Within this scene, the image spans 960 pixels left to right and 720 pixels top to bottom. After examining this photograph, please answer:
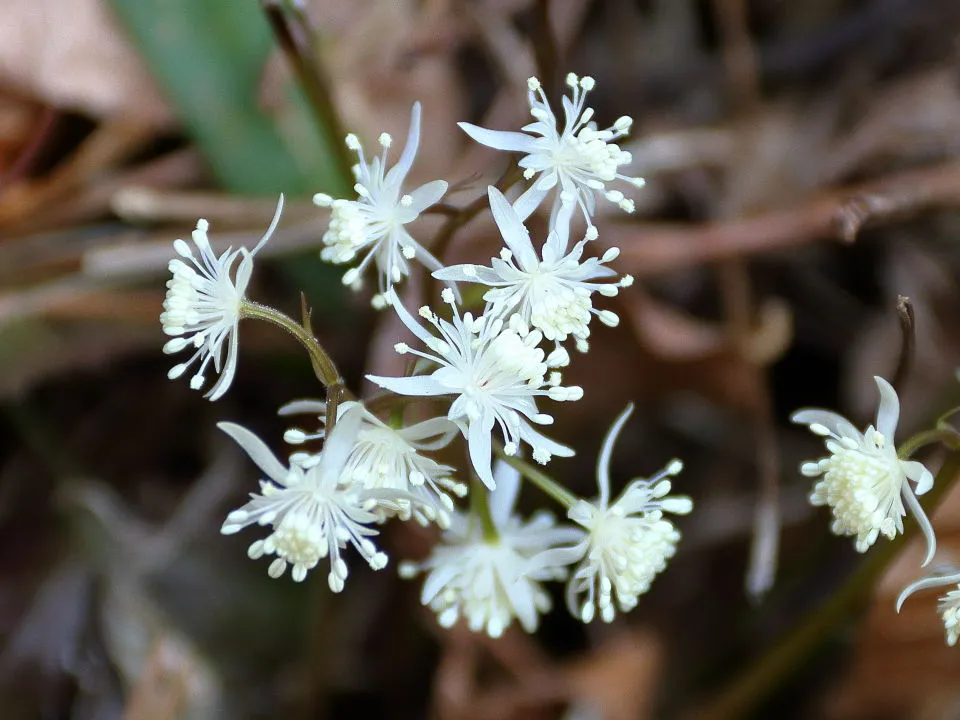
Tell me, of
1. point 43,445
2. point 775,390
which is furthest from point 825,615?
point 43,445

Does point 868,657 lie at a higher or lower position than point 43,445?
lower

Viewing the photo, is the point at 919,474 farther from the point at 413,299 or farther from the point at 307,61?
the point at 307,61

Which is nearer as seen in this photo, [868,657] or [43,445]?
[868,657]

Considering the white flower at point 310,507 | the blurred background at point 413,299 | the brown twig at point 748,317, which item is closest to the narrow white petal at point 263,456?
the white flower at point 310,507

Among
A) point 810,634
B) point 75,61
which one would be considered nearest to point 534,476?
point 810,634

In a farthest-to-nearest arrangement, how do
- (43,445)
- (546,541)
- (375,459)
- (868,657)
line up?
(43,445) → (868,657) → (546,541) → (375,459)

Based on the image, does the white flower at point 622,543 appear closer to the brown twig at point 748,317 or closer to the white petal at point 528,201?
the white petal at point 528,201

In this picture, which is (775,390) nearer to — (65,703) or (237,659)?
(237,659)
